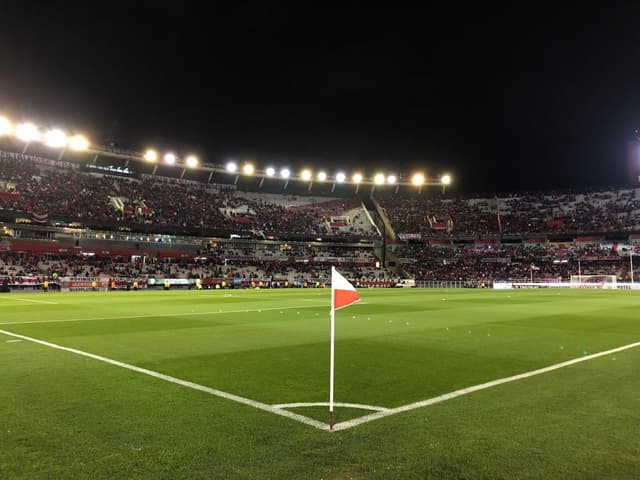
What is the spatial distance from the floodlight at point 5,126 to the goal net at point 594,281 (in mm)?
77997

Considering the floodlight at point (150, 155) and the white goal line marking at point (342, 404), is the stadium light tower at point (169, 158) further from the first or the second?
the white goal line marking at point (342, 404)

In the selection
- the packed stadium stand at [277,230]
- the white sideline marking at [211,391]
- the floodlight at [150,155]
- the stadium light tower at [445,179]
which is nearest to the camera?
the white sideline marking at [211,391]

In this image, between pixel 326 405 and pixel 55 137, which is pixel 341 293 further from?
pixel 55 137

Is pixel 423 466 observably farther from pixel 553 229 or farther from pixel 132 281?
pixel 553 229

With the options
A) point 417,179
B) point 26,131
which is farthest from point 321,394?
point 417,179

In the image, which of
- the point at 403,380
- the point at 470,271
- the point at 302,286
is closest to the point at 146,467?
the point at 403,380

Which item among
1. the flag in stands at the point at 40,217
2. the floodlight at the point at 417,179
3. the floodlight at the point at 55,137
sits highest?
the floodlight at the point at 417,179

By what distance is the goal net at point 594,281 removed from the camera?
66750 mm

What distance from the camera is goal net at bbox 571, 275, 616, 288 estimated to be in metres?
66.8

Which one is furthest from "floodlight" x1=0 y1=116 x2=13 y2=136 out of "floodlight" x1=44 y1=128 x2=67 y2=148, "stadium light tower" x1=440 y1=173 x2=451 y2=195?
"stadium light tower" x1=440 y1=173 x2=451 y2=195

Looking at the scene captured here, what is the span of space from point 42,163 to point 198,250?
26.5 metres

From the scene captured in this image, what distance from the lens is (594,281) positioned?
2761 inches

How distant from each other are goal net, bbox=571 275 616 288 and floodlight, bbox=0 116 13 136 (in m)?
78.0

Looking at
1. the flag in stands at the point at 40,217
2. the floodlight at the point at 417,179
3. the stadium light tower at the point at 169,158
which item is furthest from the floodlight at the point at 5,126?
the floodlight at the point at 417,179
